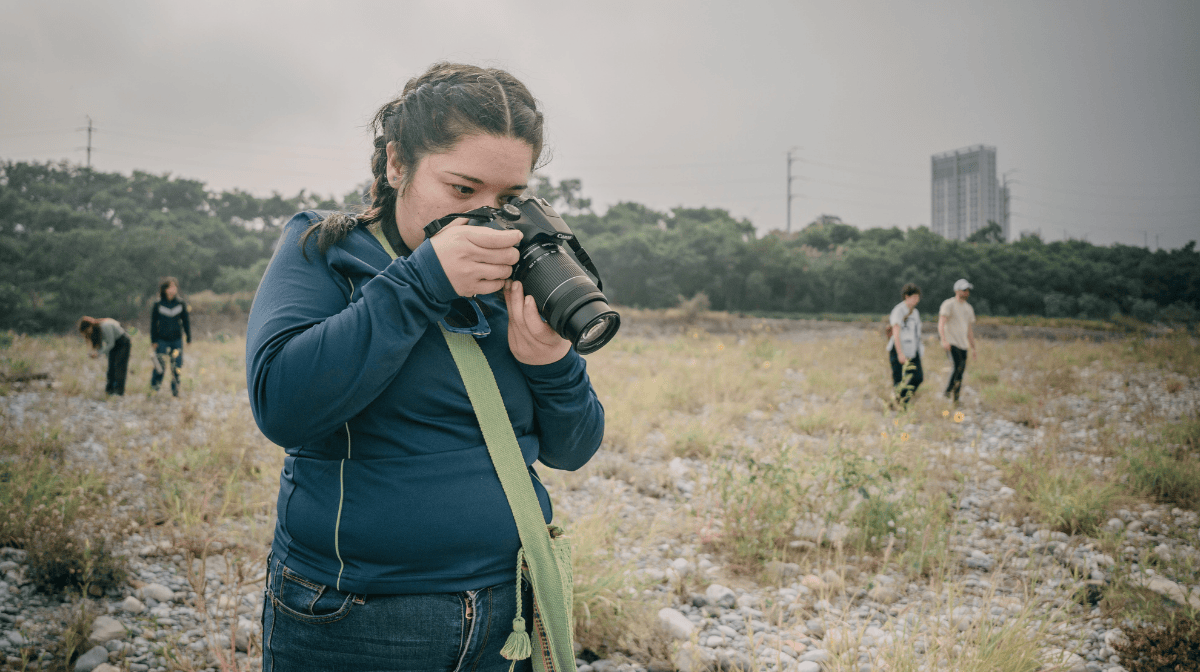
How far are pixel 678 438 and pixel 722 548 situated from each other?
2.05 metres

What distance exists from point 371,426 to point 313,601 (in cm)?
30

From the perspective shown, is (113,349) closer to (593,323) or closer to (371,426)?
(371,426)

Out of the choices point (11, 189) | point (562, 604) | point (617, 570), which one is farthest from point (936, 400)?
point (11, 189)

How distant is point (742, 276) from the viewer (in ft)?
103

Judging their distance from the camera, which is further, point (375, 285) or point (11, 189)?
point (11, 189)

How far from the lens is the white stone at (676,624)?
262 centimetres

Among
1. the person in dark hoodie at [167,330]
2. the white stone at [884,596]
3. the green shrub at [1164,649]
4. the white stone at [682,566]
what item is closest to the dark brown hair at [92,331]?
the person in dark hoodie at [167,330]

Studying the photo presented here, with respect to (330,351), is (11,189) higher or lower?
higher

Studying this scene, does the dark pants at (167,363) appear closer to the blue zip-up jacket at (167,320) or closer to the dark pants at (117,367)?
the blue zip-up jacket at (167,320)

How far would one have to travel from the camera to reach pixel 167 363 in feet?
25.9

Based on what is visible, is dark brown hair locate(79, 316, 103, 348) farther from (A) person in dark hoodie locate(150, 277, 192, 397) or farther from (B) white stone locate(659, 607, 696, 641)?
(B) white stone locate(659, 607, 696, 641)

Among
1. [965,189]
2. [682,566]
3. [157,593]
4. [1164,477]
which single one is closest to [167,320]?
[157,593]

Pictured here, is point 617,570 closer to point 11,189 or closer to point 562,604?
point 562,604

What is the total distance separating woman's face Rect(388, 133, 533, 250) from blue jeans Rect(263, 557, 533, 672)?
64cm
